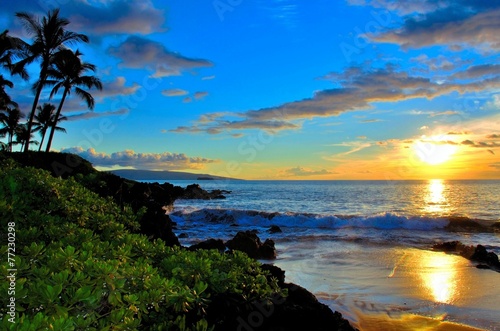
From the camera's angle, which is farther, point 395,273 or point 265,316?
point 395,273

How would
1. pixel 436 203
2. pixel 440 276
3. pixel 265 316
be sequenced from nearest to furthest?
pixel 265 316 < pixel 440 276 < pixel 436 203

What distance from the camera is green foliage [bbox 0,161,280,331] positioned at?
258 centimetres

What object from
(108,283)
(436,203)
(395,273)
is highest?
(108,283)

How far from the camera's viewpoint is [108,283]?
2932 millimetres

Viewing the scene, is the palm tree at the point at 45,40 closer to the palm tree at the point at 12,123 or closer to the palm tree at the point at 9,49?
the palm tree at the point at 9,49

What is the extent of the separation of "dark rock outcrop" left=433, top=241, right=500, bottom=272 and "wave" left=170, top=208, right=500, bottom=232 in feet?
31.5

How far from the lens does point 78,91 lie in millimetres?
29172

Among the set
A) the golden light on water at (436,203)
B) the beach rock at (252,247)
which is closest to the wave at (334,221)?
the beach rock at (252,247)

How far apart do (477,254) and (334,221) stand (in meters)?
15.1

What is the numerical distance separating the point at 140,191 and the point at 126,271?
28.3ft

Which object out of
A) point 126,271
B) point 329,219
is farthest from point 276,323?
point 329,219

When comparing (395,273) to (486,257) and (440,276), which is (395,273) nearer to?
(440,276)

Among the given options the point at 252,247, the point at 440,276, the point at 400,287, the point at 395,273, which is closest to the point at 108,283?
the point at 400,287

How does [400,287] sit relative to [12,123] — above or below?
below
